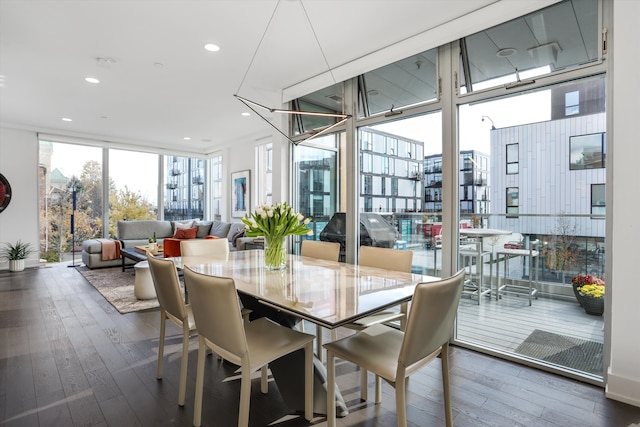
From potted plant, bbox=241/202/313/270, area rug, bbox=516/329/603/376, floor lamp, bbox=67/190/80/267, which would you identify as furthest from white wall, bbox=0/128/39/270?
area rug, bbox=516/329/603/376

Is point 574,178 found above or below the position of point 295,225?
above

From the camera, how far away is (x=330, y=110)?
4.07 meters

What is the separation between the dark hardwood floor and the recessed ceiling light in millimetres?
2402

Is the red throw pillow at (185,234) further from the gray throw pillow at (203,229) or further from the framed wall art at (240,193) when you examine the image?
the framed wall art at (240,193)

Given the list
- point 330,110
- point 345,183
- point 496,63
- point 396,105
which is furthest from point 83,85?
point 496,63

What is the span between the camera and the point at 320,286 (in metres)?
1.86

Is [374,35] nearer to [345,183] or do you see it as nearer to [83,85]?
[345,183]

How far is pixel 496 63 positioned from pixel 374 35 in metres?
1.06

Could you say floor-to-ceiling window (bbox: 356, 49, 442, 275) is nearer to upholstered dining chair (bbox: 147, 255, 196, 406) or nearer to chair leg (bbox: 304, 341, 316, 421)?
chair leg (bbox: 304, 341, 316, 421)

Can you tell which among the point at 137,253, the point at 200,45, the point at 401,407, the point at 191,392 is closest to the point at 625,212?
the point at 401,407

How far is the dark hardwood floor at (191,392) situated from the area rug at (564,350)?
14 centimetres

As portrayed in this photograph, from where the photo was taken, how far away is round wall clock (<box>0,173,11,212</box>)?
603cm

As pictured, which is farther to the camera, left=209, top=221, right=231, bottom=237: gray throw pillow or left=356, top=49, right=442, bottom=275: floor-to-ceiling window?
left=209, top=221, right=231, bottom=237: gray throw pillow

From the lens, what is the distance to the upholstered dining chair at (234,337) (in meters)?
1.46
